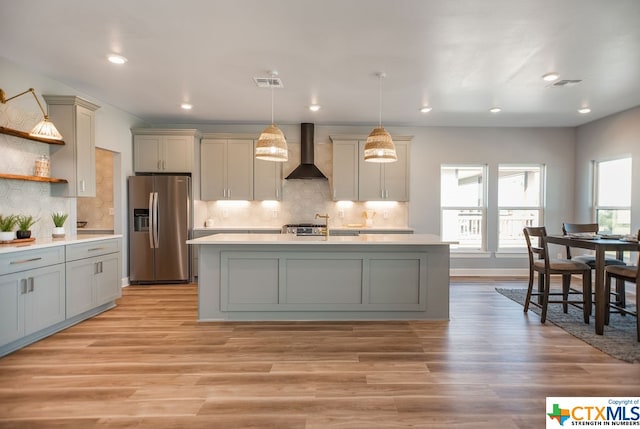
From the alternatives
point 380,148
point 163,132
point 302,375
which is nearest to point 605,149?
point 380,148

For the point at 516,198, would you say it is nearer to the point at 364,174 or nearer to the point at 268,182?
the point at 364,174

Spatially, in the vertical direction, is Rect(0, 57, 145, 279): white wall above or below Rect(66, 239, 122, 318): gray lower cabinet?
above

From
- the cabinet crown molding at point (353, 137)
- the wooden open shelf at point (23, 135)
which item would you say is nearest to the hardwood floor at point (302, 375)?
the wooden open shelf at point (23, 135)

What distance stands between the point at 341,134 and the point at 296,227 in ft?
6.02

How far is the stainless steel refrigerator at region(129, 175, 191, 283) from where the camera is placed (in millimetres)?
5707

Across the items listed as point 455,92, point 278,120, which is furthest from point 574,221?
point 278,120

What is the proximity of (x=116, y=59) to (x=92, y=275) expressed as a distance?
237 centimetres

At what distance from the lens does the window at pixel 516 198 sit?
6770 millimetres

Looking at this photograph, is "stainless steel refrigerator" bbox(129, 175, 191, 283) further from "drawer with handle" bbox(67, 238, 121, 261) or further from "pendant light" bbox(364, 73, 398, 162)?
"pendant light" bbox(364, 73, 398, 162)

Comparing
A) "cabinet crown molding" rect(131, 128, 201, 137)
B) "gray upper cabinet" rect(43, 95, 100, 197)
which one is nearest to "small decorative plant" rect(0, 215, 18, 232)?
"gray upper cabinet" rect(43, 95, 100, 197)

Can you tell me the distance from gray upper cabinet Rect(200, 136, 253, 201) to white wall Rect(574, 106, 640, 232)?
6.01 metres

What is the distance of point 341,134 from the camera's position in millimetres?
6273

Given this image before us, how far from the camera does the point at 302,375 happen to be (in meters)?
2.65

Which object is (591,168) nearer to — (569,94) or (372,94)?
(569,94)
